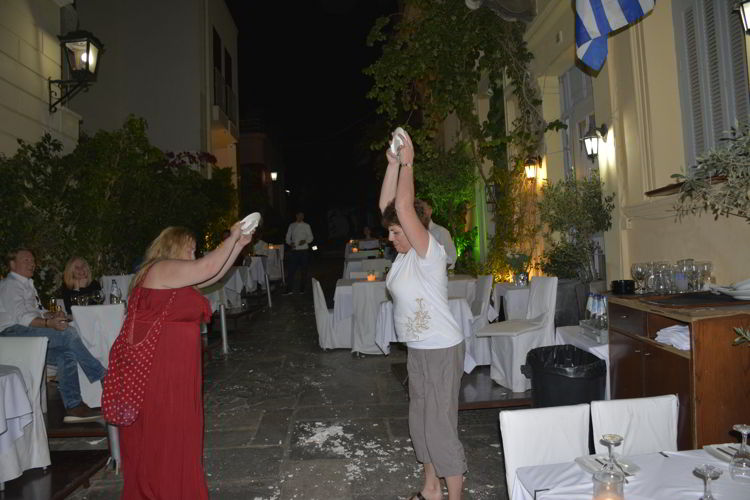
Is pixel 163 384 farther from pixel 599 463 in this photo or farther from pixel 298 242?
pixel 298 242

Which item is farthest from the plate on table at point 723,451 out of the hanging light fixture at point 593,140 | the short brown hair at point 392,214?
the hanging light fixture at point 593,140

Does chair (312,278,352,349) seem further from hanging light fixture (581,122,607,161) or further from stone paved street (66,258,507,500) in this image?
hanging light fixture (581,122,607,161)

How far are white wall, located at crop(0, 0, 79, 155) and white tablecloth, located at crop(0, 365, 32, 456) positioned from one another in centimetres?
436

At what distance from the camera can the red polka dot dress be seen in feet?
9.24

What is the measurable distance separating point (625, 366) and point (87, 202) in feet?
20.1

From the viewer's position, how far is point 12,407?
315 cm

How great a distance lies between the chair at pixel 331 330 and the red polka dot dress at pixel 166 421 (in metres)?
4.58

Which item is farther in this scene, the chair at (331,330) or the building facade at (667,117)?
the chair at (331,330)

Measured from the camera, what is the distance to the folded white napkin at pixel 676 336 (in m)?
2.97

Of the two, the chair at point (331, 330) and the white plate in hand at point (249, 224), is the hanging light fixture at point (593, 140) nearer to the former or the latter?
the chair at point (331, 330)

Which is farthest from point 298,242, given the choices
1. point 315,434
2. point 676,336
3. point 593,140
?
point 676,336

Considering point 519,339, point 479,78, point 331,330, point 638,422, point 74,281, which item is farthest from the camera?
point 479,78

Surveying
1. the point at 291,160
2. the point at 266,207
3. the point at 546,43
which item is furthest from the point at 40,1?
the point at 291,160

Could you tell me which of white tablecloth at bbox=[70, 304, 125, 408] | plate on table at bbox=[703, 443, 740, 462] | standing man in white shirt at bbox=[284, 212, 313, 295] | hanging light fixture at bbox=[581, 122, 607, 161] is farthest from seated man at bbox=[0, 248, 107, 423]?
standing man in white shirt at bbox=[284, 212, 313, 295]
